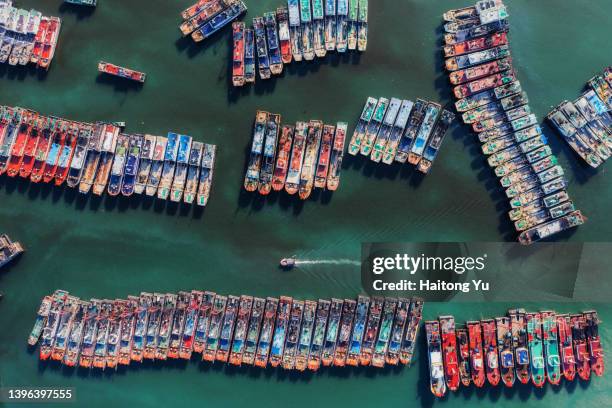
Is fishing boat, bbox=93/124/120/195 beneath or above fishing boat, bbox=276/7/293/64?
beneath

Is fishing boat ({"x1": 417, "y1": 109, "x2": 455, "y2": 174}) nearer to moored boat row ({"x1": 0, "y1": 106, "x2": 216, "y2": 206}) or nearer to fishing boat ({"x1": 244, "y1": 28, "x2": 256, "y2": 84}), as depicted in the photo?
fishing boat ({"x1": 244, "y1": 28, "x2": 256, "y2": 84})

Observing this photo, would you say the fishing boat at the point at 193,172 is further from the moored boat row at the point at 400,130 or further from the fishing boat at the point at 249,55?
the moored boat row at the point at 400,130

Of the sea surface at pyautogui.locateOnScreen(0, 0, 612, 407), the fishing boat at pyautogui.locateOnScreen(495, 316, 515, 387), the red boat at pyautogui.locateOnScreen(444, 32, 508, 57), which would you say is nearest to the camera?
the red boat at pyautogui.locateOnScreen(444, 32, 508, 57)

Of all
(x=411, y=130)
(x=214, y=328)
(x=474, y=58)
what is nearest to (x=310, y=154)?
(x=411, y=130)

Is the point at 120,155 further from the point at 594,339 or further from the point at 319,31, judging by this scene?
the point at 594,339

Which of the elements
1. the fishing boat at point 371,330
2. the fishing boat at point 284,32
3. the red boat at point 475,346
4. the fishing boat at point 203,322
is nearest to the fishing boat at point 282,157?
the fishing boat at point 284,32

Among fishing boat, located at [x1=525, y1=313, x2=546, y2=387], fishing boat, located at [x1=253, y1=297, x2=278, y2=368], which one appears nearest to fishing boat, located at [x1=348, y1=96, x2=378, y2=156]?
fishing boat, located at [x1=253, y1=297, x2=278, y2=368]
